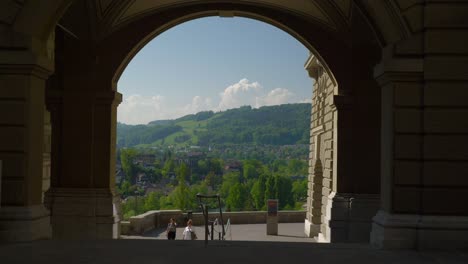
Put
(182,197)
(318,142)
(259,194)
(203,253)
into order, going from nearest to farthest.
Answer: (203,253) < (318,142) < (182,197) < (259,194)

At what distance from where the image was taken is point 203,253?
8297 mm

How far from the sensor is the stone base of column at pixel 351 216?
49.3 feet

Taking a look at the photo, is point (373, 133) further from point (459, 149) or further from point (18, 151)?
point (18, 151)

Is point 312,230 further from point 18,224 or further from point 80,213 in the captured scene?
point 18,224

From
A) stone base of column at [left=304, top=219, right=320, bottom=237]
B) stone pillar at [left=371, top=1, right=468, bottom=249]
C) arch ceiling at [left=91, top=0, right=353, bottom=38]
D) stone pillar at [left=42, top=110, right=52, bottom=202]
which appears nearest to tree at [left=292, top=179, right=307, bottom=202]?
stone base of column at [left=304, top=219, right=320, bottom=237]

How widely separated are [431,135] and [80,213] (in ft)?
32.2

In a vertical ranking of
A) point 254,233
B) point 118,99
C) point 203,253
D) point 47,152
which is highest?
point 118,99

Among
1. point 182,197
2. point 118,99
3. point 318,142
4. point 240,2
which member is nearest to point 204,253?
point 118,99

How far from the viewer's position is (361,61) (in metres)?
15.8

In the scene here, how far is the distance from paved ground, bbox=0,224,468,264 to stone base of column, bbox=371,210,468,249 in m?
0.21

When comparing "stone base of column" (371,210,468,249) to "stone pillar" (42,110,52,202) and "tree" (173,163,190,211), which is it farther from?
"tree" (173,163,190,211)

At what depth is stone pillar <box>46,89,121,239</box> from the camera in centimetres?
1520

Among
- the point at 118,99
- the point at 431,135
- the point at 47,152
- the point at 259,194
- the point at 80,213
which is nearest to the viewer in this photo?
the point at 431,135

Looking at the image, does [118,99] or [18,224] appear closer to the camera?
[18,224]
